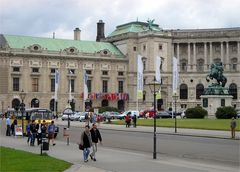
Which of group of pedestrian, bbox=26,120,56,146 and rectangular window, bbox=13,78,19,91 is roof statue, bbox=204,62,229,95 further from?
rectangular window, bbox=13,78,19,91

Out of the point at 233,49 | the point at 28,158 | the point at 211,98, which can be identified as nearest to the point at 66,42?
the point at 233,49

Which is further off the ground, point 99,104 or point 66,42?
point 66,42

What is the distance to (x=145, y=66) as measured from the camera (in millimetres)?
130000

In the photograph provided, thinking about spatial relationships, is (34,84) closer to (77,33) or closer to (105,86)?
(105,86)

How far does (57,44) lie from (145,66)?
72.9 ft

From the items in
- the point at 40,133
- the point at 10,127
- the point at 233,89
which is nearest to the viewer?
the point at 40,133

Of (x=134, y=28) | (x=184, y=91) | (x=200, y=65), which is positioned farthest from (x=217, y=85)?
(x=134, y=28)

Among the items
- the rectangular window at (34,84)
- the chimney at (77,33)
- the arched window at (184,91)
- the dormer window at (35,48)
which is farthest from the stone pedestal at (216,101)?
the chimney at (77,33)

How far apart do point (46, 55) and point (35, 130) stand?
85.2m

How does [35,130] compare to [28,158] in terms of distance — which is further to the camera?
[35,130]

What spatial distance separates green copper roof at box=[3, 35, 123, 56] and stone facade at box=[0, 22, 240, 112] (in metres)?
3.01

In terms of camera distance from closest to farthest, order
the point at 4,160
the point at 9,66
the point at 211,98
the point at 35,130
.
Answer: the point at 4,160 → the point at 35,130 → the point at 211,98 → the point at 9,66

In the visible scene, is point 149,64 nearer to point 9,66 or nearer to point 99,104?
point 99,104

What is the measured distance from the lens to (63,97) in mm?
123312
